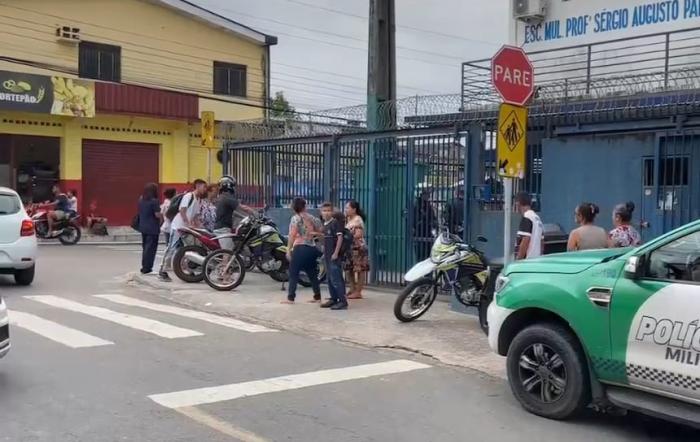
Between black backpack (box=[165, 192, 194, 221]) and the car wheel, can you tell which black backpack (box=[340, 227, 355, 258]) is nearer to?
black backpack (box=[165, 192, 194, 221])

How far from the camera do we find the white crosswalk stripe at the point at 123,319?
896cm

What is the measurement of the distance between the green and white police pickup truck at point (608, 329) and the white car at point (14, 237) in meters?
8.87

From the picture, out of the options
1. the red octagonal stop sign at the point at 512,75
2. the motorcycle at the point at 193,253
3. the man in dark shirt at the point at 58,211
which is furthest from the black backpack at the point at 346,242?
the man in dark shirt at the point at 58,211

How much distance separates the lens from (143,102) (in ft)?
88.5

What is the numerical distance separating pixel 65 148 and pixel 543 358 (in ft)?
76.9

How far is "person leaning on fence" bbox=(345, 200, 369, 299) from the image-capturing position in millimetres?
11578

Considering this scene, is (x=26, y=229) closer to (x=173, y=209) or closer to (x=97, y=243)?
(x=173, y=209)

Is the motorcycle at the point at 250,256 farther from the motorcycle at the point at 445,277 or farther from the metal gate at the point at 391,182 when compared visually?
the motorcycle at the point at 445,277

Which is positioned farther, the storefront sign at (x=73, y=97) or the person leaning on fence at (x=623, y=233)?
the storefront sign at (x=73, y=97)

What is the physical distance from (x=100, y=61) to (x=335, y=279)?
775 inches

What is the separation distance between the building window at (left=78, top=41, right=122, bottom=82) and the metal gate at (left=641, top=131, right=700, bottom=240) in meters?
21.2

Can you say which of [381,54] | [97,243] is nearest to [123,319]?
[381,54]

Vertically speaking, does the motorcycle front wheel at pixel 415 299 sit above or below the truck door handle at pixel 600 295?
below

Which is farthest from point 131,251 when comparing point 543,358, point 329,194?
point 543,358
